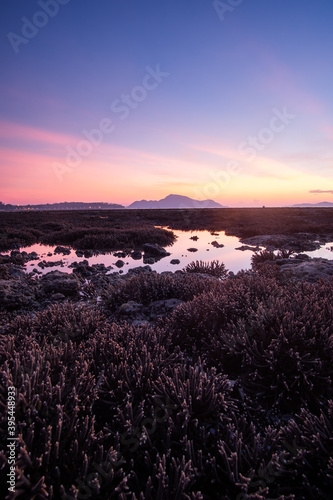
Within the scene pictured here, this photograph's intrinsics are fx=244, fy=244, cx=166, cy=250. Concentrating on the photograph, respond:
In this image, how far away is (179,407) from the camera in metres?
2.15

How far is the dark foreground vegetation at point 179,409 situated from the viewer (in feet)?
5.24

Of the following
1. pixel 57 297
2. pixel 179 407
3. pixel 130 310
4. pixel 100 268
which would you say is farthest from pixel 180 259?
pixel 179 407

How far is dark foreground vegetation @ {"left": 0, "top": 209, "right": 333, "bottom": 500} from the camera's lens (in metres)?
1.60

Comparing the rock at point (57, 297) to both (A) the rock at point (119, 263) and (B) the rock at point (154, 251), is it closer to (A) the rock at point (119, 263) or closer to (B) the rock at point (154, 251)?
(A) the rock at point (119, 263)

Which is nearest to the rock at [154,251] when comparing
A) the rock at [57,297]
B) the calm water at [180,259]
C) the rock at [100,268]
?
the calm water at [180,259]

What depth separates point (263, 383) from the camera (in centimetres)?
274

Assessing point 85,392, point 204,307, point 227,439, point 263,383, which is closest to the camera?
point 227,439

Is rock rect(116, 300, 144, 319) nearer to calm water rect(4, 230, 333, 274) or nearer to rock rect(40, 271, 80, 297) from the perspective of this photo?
rock rect(40, 271, 80, 297)

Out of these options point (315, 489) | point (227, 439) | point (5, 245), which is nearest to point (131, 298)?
point (227, 439)

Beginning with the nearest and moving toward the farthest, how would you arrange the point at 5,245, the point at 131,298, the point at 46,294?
the point at 131,298
the point at 46,294
the point at 5,245

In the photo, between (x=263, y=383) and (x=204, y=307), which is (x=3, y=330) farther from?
(x=263, y=383)

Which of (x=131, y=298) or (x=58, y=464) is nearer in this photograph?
(x=58, y=464)

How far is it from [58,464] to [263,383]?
2124mm

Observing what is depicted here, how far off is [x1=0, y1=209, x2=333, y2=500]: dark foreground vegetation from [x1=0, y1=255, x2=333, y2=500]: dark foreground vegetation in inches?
0.5
